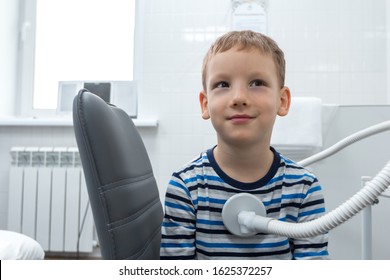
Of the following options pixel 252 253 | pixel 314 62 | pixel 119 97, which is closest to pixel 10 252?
pixel 252 253

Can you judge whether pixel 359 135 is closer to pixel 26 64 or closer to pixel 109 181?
pixel 109 181

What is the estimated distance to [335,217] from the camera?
0.50 meters

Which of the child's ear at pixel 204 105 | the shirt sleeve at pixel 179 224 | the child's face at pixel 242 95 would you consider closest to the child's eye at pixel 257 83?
the child's face at pixel 242 95

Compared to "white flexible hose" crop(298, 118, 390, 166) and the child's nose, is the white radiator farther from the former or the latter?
the child's nose

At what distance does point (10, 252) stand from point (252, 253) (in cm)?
74

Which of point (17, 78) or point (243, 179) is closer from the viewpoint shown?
point (243, 179)

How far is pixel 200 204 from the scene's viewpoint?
616 mm

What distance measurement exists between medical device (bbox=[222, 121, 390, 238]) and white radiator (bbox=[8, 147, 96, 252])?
150 centimetres

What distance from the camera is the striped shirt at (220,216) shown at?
60 cm

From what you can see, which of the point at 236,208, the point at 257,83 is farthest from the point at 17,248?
the point at 257,83

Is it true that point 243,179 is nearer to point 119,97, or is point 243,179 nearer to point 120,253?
point 120,253

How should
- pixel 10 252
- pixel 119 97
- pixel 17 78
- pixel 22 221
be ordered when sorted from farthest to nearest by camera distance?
pixel 17 78 → pixel 119 97 → pixel 22 221 → pixel 10 252

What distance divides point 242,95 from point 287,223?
0.75ft

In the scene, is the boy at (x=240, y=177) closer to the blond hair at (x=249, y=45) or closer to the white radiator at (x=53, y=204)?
the blond hair at (x=249, y=45)
